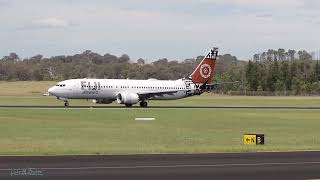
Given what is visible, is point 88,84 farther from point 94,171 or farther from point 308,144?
point 94,171

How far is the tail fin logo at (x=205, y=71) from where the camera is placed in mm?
92875

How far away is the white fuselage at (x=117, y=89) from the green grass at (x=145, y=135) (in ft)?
73.2

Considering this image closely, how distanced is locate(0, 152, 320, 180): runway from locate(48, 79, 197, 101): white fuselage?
55720mm

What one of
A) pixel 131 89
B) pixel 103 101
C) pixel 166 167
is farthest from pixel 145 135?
pixel 103 101

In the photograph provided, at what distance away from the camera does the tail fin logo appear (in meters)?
92.9

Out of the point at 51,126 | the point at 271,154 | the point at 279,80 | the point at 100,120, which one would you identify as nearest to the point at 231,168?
the point at 271,154

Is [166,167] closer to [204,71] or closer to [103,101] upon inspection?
[103,101]

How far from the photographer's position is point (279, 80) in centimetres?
19012

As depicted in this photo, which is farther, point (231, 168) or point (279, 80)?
point (279, 80)

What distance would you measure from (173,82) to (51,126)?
45107 millimetres

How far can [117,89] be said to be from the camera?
8312cm

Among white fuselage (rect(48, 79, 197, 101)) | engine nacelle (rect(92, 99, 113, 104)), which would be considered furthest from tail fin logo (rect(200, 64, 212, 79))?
engine nacelle (rect(92, 99, 113, 104))

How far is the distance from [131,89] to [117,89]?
7.33ft

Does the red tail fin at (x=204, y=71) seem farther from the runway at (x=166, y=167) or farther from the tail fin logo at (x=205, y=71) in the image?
the runway at (x=166, y=167)
